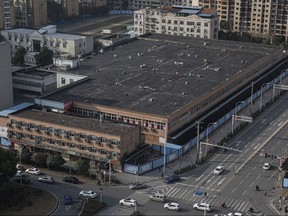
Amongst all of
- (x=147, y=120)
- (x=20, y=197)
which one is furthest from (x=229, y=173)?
(x=20, y=197)

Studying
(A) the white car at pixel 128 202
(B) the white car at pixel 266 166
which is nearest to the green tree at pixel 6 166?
(A) the white car at pixel 128 202

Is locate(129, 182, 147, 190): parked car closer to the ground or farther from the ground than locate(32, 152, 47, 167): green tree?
closer to the ground

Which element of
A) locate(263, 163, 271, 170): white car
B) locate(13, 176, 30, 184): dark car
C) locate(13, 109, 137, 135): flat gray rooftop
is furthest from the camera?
locate(263, 163, 271, 170): white car

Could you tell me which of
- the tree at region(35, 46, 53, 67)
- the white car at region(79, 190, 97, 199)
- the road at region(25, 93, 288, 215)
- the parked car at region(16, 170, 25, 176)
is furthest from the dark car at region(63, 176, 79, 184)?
the tree at region(35, 46, 53, 67)

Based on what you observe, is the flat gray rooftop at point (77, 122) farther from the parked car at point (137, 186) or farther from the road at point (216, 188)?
the road at point (216, 188)

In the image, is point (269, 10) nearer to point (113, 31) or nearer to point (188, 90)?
point (113, 31)

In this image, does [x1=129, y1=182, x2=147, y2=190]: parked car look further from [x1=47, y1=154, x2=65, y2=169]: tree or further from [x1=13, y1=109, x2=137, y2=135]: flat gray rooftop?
[x1=47, y1=154, x2=65, y2=169]: tree
